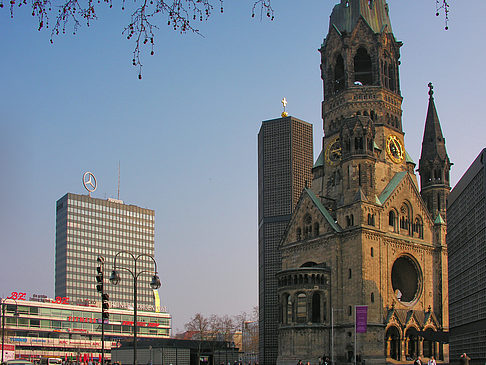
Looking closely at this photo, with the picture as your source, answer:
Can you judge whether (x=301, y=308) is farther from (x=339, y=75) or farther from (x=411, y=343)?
(x=339, y=75)

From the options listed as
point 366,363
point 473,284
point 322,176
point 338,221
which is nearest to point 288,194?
point 322,176

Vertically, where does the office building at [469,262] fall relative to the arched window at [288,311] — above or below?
above

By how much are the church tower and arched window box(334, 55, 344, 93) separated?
13742 millimetres

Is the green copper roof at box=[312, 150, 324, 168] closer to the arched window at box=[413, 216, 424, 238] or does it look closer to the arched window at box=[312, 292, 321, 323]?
the arched window at box=[413, 216, 424, 238]

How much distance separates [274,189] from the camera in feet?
493

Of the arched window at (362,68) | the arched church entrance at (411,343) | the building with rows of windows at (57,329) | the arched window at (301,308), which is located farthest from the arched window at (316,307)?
the building with rows of windows at (57,329)

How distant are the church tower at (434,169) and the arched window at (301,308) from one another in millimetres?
22342

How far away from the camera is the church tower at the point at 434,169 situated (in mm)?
89812

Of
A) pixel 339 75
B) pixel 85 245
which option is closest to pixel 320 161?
pixel 339 75

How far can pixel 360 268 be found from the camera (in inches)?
2975

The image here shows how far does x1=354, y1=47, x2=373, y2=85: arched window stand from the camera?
3597 inches

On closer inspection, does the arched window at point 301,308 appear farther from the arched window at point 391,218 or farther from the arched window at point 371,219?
the arched window at point 391,218

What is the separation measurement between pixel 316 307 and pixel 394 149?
23.6 metres

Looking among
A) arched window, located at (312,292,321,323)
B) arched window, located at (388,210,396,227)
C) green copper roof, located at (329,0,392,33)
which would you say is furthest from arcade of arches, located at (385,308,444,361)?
green copper roof, located at (329,0,392,33)
